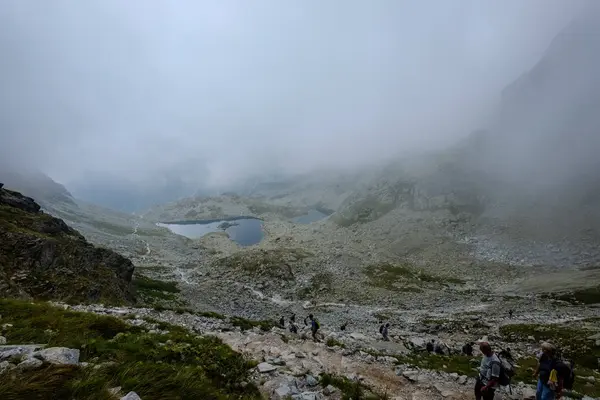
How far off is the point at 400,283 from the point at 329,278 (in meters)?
20.6

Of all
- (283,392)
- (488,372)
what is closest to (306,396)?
(283,392)

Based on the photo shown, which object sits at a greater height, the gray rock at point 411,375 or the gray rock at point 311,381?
the gray rock at point 411,375

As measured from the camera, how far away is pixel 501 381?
36.2 feet

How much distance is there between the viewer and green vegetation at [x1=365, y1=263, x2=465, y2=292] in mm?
89750

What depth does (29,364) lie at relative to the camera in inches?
254

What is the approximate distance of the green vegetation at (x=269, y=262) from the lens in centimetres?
9706

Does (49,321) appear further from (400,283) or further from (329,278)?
(400,283)

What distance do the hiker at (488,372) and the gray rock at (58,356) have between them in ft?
39.8

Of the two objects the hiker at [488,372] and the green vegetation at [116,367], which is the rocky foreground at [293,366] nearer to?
the green vegetation at [116,367]

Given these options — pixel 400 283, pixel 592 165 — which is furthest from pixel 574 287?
pixel 592 165

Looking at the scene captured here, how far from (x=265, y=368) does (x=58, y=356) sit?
7.98 m

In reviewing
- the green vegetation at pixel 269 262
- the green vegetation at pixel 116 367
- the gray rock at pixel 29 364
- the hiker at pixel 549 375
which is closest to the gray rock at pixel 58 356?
the gray rock at pixel 29 364

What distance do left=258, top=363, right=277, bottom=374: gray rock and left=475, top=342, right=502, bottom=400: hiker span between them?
300 inches

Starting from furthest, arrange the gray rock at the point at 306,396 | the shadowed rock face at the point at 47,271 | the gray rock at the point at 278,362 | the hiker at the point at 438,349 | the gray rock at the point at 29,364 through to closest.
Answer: the shadowed rock face at the point at 47,271
the hiker at the point at 438,349
the gray rock at the point at 278,362
the gray rock at the point at 306,396
the gray rock at the point at 29,364
